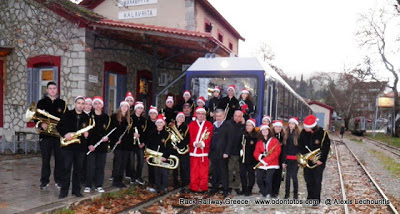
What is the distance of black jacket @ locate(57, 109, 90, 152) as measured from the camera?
19.0ft

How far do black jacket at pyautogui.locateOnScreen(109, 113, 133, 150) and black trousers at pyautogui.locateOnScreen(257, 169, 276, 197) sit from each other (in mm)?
2630

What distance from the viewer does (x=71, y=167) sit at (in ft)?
19.3

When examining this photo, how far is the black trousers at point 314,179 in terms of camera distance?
20.8 ft

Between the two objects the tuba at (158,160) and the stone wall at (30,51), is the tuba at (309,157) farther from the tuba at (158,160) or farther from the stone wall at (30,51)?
the stone wall at (30,51)

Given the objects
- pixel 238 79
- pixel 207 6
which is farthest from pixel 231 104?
pixel 207 6

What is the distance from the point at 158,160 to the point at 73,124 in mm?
1826

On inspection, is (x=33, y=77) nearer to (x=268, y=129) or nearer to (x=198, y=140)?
(x=198, y=140)

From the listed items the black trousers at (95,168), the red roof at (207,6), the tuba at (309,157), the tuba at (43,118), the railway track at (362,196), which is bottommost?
the railway track at (362,196)

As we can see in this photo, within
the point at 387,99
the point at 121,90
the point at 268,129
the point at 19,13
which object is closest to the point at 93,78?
the point at 121,90

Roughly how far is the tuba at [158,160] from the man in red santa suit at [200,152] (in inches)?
15.6

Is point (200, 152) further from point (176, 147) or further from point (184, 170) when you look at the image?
point (184, 170)

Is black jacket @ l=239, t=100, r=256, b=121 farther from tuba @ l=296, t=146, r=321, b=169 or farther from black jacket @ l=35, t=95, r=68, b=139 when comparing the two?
black jacket @ l=35, t=95, r=68, b=139

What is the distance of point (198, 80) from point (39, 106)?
411 cm

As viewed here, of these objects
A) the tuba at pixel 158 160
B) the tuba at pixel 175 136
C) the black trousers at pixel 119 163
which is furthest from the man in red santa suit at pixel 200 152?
the black trousers at pixel 119 163
